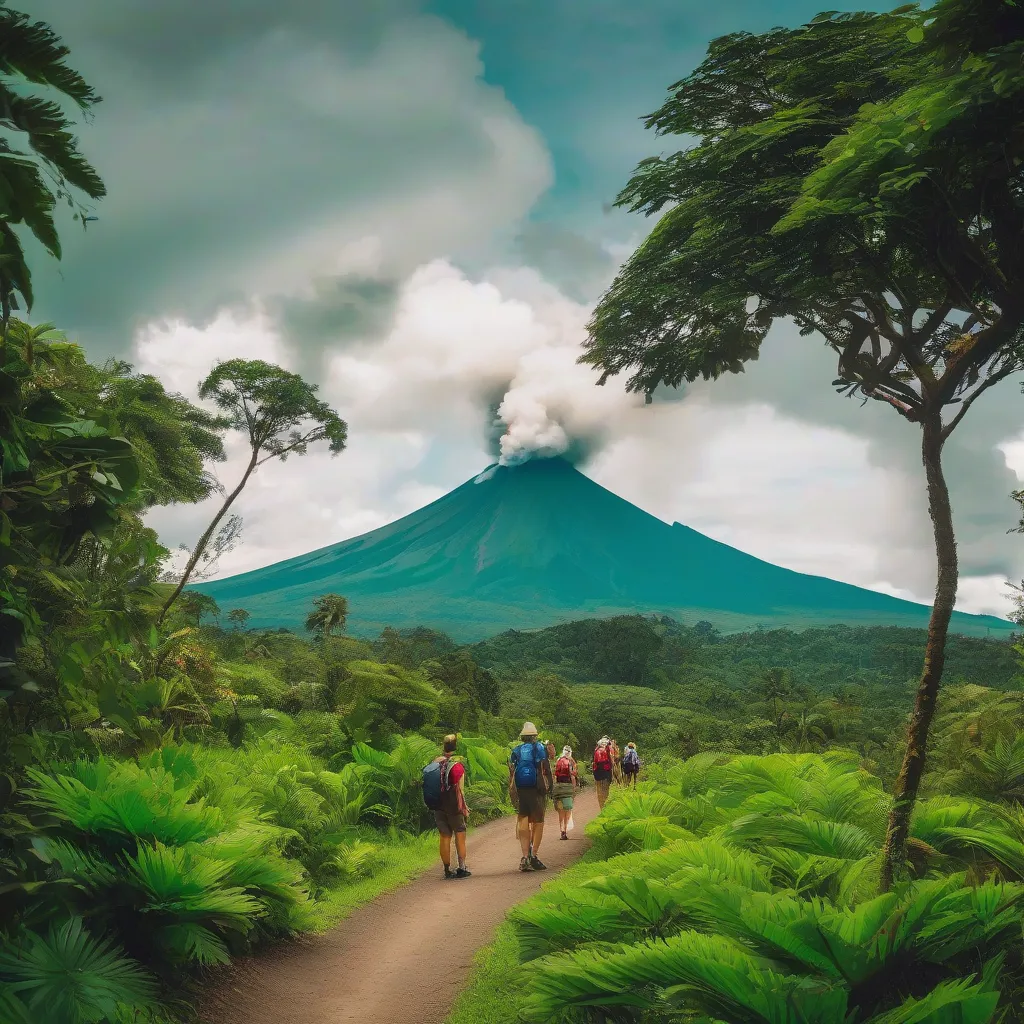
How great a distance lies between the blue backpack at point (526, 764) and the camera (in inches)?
328

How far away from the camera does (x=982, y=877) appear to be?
4.55 metres

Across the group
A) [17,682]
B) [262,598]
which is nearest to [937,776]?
[17,682]

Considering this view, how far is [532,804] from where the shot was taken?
8.36m

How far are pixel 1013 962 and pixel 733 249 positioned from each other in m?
4.51

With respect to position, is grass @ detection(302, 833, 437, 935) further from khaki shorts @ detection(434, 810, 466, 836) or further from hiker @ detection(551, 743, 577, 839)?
hiker @ detection(551, 743, 577, 839)

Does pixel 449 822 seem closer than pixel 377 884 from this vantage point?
No

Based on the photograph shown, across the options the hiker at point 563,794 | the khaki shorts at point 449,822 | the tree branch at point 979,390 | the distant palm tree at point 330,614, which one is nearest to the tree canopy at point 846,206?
the tree branch at point 979,390

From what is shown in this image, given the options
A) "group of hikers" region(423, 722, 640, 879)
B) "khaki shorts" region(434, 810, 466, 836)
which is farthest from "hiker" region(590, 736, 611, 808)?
"khaki shorts" region(434, 810, 466, 836)

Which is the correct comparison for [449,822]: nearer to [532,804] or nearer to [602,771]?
[532,804]

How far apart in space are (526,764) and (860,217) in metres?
6.33

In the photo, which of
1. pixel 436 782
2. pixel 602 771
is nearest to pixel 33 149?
pixel 436 782

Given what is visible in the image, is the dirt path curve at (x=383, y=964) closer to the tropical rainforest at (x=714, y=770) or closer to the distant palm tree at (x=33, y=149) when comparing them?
the tropical rainforest at (x=714, y=770)

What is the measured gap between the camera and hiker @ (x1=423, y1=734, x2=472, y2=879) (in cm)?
793

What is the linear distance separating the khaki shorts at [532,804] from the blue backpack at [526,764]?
7 centimetres
